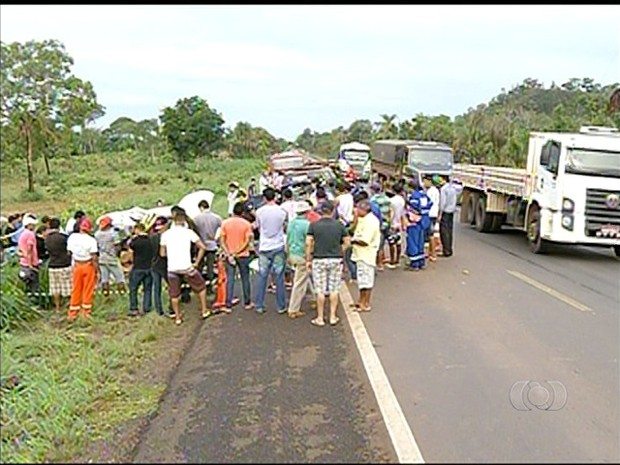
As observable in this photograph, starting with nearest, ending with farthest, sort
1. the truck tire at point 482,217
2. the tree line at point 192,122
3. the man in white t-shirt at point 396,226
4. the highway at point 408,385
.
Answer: the highway at point 408,385
the man in white t-shirt at point 396,226
the truck tire at point 482,217
the tree line at point 192,122

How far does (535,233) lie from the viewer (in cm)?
1733

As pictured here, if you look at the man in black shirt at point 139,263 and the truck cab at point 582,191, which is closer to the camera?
the man in black shirt at point 139,263

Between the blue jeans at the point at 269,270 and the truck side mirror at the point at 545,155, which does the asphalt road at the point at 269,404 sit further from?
the truck side mirror at the point at 545,155

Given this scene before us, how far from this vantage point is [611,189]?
15852 millimetres

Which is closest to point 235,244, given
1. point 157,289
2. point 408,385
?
point 157,289

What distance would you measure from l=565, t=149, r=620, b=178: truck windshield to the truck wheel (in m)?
1.53

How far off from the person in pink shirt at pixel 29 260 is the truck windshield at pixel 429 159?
19.8m

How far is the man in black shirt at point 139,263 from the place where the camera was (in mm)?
11008

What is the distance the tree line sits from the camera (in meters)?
34.1

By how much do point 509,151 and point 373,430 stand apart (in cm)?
3477

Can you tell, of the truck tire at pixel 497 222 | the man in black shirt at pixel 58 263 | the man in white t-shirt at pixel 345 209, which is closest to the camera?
the man in black shirt at pixel 58 263

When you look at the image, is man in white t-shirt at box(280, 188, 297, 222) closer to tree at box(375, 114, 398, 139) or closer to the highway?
the highway

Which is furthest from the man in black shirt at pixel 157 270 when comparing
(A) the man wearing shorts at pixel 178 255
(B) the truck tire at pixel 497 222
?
(B) the truck tire at pixel 497 222

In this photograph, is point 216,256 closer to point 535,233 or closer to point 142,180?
point 535,233
